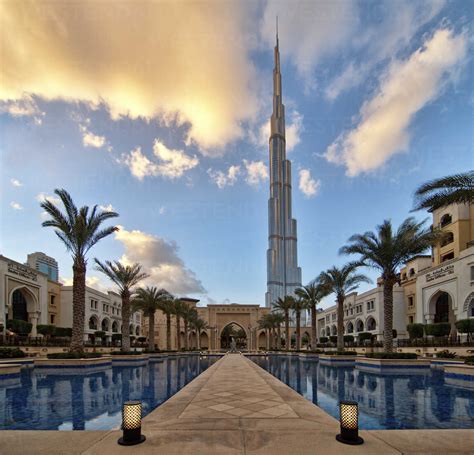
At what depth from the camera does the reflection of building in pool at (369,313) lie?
143 ft

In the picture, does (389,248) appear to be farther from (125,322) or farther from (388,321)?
(125,322)

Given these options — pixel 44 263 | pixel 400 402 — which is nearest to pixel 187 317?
pixel 400 402

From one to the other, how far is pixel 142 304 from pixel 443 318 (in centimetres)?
2938

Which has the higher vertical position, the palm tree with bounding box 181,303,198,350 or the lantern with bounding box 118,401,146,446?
the lantern with bounding box 118,401,146,446

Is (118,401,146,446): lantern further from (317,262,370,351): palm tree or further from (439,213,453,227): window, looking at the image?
(439,213,453,227): window

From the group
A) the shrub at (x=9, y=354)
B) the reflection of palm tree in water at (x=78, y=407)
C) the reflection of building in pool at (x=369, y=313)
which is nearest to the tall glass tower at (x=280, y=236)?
the reflection of building in pool at (x=369, y=313)

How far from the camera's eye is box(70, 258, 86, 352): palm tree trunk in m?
22.9

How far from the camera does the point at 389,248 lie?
22.0 m

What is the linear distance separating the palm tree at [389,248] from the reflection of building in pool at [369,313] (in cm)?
2345

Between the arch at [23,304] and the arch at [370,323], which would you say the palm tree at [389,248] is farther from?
the arch at [23,304]

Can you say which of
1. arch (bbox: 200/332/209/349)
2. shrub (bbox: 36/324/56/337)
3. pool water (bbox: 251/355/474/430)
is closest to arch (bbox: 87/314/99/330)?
shrub (bbox: 36/324/56/337)

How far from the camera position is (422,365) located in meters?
20.6

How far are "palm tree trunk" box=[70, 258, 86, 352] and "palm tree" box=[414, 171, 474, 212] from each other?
19106mm

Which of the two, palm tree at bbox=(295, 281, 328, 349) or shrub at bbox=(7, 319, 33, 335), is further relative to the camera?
palm tree at bbox=(295, 281, 328, 349)
